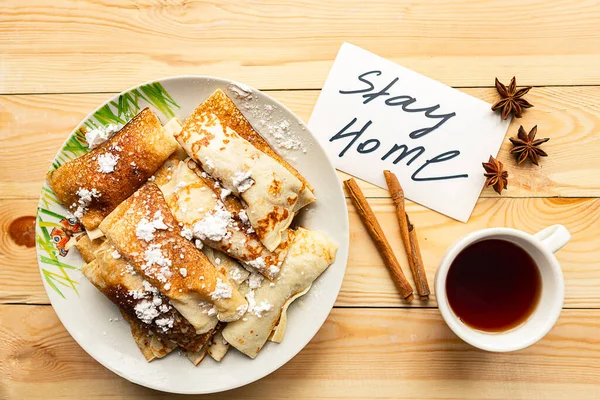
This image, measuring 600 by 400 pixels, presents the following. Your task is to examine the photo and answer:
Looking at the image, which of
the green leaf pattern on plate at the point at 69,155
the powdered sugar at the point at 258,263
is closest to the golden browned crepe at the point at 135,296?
the green leaf pattern on plate at the point at 69,155

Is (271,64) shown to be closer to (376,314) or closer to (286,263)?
(286,263)

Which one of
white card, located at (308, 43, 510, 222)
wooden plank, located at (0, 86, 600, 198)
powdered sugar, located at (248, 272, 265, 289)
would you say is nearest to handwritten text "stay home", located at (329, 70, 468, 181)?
white card, located at (308, 43, 510, 222)

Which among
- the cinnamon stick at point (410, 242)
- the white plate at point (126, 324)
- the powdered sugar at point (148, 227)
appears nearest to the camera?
the powdered sugar at point (148, 227)

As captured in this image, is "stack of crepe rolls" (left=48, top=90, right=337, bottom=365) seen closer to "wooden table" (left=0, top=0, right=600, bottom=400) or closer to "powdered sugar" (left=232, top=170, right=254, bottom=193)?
"powdered sugar" (left=232, top=170, right=254, bottom=193)

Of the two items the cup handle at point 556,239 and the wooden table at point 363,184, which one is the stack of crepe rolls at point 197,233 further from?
the cup handle at point 556,239

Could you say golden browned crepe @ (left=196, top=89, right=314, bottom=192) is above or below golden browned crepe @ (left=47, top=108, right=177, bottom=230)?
above

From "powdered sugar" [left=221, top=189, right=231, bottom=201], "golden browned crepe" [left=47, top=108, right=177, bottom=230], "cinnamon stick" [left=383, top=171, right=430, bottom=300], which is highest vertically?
"cinnamon stick" [left=383, top=171, right=430, bottom=300]

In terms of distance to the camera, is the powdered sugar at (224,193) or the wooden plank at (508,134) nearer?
the powdered sugar at (224,193)
